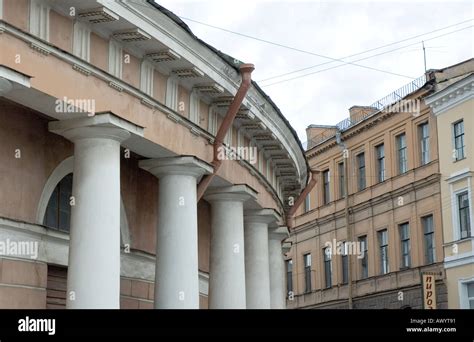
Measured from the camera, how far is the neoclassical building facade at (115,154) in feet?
38.3

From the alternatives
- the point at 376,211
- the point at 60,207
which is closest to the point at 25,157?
the point at 60,207

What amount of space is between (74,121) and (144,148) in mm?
1820

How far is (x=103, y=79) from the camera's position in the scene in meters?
12.3

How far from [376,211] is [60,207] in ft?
110

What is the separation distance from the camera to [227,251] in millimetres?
16688

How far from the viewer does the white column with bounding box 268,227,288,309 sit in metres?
22.4

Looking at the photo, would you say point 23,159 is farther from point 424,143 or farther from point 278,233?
point 424,143

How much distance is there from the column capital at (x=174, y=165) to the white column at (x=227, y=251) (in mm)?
2396

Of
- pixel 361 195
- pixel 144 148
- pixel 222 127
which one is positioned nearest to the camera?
pixel 144 148

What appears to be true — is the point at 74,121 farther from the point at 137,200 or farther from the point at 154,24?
the point at 137,200

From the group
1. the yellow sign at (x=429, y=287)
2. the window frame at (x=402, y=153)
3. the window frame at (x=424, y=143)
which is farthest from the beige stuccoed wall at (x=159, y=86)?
the window frame at (x=402, y=153)

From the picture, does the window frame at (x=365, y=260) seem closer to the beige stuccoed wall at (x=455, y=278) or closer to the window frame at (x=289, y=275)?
the beige stuccoed wall at (x=455, y=278)

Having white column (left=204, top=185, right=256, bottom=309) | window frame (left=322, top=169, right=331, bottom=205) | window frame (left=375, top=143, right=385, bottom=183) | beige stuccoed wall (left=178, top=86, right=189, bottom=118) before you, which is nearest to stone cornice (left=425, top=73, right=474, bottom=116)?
window frame (left=375, top=143, right=385, bottom=183)
